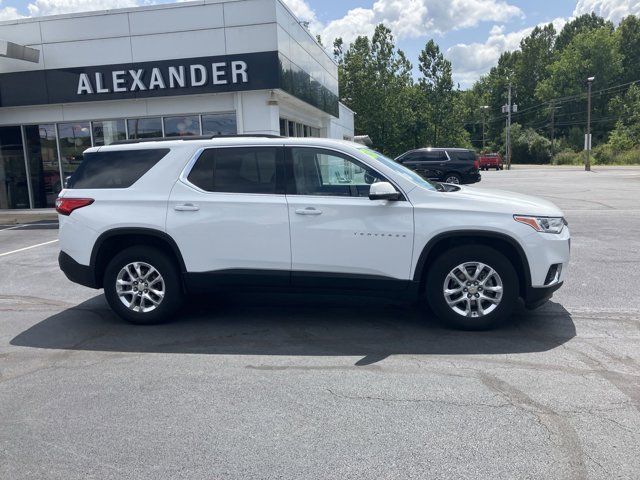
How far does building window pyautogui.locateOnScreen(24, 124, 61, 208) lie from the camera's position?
17688 millimetres

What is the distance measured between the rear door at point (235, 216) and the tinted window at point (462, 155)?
19894mm

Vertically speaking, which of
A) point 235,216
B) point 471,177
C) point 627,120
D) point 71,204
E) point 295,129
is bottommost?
point 471,177

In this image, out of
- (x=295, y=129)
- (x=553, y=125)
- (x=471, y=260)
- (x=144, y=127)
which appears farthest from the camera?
(x=553, y=125)

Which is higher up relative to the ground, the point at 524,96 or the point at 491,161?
the point at 524,96

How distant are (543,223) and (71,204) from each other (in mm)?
4694

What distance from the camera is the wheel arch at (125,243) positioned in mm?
5500

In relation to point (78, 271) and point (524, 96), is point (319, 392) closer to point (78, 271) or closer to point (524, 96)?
point (78, 271)

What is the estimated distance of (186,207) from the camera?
5449 mm

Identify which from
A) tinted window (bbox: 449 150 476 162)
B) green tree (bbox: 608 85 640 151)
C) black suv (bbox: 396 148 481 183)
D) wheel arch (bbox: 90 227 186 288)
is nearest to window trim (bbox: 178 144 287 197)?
wheel arch (bbox: 90 227 186 288)

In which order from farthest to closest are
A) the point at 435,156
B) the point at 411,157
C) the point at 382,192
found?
the point at 411,157 → the point at 435,156 → the point at 382,192

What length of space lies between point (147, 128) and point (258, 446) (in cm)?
1516

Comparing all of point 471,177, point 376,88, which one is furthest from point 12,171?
point 376,88

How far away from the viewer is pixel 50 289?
745 centimetres

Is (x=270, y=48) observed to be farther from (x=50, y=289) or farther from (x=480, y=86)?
(x=480, y=86)
